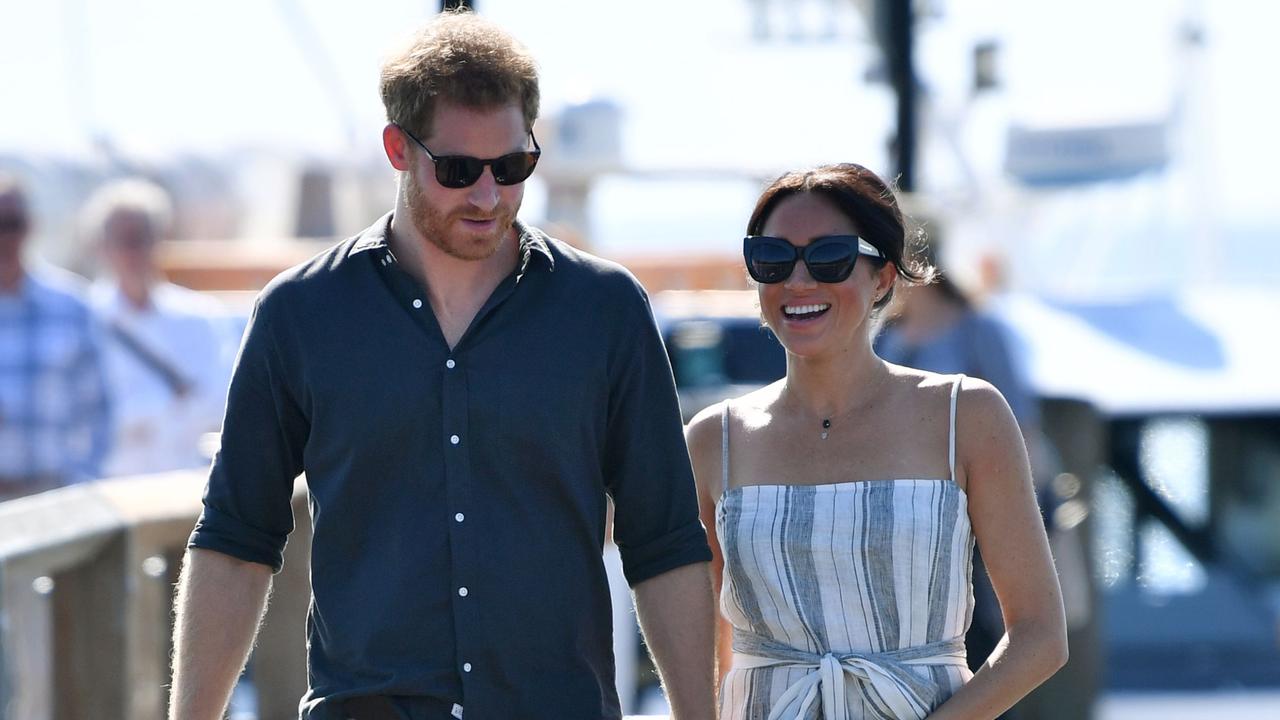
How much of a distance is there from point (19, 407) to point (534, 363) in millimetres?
3509

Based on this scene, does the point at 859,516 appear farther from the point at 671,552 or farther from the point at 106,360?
the point at 106,360

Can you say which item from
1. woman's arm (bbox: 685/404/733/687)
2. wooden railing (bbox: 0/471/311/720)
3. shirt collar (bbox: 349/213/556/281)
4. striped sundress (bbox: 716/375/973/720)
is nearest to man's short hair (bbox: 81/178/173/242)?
wooden railing (bbox: 0/471/311/720)

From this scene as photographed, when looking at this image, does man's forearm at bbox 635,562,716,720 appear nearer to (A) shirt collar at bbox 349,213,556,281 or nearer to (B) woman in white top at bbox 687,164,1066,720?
(B) woman in white top at bbox 687,164,1066,720

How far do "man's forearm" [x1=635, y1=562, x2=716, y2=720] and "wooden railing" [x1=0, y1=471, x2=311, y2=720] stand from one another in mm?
1548

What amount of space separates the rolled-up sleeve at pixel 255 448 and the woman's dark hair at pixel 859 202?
2.68 feet

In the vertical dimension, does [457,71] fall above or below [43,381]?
above

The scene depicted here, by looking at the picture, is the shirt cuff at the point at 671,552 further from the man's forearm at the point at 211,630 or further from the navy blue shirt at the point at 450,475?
the man's forearm at the point at 211,630

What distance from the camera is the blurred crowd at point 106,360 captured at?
18.8 ft

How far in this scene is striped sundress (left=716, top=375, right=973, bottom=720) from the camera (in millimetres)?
2742

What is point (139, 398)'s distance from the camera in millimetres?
6512

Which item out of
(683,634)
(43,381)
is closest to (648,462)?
(683,634)

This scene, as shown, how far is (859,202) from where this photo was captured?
2.89 m

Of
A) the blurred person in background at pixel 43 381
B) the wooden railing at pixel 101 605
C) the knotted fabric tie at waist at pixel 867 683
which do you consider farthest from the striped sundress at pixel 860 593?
the blurred person in background at pixel 43 381

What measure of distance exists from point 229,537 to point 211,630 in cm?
15
